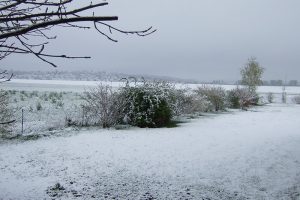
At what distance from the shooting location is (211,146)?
34.6 feet

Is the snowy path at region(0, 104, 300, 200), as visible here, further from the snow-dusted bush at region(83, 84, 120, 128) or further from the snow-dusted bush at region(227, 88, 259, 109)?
the snow-dusted bush at region(227, 88, 259, 109)

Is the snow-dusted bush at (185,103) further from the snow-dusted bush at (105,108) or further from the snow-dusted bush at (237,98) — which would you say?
the snow-dusted bush at (237,98)

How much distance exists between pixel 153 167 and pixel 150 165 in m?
0.19

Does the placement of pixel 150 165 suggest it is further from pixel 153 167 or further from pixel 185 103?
pixel 185 103

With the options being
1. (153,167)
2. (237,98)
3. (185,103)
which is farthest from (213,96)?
(153,167)

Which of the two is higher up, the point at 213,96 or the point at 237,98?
the point at 213,96

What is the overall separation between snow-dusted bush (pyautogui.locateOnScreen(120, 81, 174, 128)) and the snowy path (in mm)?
2406

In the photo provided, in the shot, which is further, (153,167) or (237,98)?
(237,98)

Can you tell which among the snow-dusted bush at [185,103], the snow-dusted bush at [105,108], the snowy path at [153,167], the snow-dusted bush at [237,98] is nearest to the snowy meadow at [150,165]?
the snowy path at [153,167]

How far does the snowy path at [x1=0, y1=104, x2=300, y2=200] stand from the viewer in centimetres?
626

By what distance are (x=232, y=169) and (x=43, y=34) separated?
20.5 feet

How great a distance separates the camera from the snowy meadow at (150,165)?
628 cm

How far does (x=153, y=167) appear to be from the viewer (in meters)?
8.04

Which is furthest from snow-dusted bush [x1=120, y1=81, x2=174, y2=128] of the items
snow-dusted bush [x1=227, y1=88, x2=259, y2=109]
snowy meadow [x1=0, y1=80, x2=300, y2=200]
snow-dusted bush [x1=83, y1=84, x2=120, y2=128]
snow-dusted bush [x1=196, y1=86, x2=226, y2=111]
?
snow-dusted bush [x1=227, y1=88, x2=259, y2=109]
